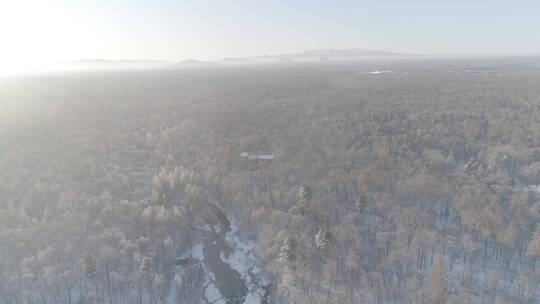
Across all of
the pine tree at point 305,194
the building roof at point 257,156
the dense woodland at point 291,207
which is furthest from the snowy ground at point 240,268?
the building roof at point 257,156

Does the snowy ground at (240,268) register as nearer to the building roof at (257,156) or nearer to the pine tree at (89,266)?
the pine tree at (89,266)

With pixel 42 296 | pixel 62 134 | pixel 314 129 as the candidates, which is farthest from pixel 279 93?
pixel 42 296

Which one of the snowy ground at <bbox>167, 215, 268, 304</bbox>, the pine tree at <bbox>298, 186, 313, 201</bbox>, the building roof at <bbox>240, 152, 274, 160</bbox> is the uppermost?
the building roof at <bbox>240, 152, 274, 160</bbox>

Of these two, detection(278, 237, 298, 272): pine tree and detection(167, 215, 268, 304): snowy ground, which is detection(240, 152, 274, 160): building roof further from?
detection(278, 237, 298, 272): pine tree

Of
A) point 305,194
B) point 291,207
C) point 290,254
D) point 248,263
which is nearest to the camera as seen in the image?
point 290,254

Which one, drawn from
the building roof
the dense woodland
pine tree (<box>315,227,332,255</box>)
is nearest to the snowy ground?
the dense woodland

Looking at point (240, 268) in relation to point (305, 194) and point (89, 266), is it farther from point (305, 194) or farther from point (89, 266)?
point (89, 266)

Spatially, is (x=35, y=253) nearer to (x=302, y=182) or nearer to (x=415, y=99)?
(x=302, y=182)

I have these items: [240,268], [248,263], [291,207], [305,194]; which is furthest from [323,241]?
[305,194]
